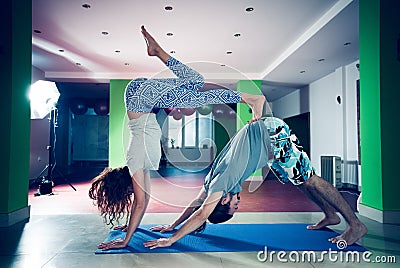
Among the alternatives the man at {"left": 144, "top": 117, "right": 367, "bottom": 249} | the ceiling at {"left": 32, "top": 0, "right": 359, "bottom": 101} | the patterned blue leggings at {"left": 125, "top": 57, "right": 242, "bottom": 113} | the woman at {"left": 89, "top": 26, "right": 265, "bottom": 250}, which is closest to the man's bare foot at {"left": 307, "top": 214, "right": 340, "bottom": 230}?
the man at {"left": 144, "top": 117, "right": 367, "bottom": 249}

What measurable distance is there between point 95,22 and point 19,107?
1690mm

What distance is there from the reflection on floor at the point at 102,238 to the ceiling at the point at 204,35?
1472 mm

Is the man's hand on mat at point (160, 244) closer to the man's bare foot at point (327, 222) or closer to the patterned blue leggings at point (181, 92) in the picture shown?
the patterned blue leggings at point (181, 92)

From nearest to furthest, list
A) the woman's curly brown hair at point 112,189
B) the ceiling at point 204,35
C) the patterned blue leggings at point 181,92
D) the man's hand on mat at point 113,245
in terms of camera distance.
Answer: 1. the patterned blue leggings at point 181,92
2. the man's hand on mat at point 113,245
3. the woman's curly brown hair at point 112,189
4. the ceiling at point 204,35

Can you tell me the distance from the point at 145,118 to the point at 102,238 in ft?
3.65

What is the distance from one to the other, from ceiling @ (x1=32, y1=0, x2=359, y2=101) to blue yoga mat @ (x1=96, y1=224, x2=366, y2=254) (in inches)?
55.5

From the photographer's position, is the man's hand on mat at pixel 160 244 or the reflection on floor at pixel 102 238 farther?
the man's hand on mat at pixel 160 244

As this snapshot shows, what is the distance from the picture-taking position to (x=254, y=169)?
198 cm

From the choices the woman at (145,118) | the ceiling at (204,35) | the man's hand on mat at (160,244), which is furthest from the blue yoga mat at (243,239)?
the ceiling at (204,35)

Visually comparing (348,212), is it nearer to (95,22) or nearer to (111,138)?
(95,22)

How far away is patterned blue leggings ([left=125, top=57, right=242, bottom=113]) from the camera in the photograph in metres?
1.58

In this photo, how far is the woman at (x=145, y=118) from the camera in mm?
1604

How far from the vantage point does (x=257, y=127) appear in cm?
197

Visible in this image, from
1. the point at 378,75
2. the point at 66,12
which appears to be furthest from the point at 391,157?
the point at 66,12
